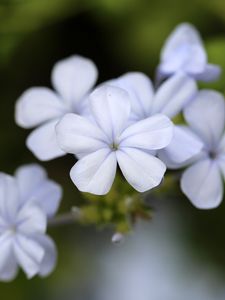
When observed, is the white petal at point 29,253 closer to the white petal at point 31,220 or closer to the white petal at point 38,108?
the white petal at point 31,220

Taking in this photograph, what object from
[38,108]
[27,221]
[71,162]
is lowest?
[71,162]

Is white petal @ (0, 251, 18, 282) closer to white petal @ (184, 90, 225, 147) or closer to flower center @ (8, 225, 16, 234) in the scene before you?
flower center @ (8, 225, 16, 234)

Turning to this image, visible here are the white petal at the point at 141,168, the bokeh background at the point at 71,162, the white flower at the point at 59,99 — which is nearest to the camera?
the white petal at the point at 141,168

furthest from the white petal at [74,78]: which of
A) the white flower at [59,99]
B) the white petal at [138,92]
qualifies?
the white petal at [138,92]

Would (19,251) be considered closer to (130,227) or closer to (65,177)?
(130,227)

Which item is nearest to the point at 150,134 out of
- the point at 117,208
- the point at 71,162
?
the point at 117,208

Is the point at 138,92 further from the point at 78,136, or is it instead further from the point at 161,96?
the point at 78,136

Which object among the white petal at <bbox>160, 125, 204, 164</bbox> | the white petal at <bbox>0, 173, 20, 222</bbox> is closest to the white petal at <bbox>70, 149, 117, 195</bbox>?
the white petal at <bbox>160, 125, 204, 164</bbox>
